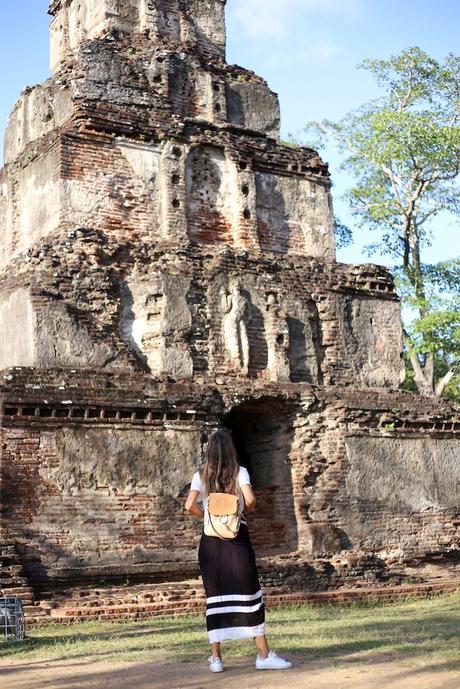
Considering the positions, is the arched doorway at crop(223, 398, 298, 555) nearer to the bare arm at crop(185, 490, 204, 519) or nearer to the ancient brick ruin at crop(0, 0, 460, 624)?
the ancient brick ruin at crop(0, 0, 460, 624)

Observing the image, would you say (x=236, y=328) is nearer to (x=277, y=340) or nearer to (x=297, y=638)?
(x=277, y=340)

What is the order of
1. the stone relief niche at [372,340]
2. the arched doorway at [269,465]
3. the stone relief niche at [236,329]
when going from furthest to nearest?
the stone relief niche at [372,340] < the stone relief niche at [236,329] < the arched doorway at [269,465]

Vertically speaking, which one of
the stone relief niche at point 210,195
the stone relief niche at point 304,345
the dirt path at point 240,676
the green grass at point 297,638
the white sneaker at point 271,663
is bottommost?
the green grass at point 297,638

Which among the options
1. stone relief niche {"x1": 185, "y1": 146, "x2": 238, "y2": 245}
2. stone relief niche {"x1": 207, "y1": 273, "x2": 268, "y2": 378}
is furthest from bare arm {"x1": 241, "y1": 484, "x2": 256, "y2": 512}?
stone relief niche {"x1": 185, "y1": 146, "x2": 238, "y2": 245}

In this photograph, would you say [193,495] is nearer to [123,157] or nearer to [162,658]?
[162,658]

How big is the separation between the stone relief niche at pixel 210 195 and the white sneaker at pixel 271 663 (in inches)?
448

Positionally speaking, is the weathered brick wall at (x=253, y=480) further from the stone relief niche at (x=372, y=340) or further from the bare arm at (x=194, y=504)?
the bare arm at (x=194, y=504)

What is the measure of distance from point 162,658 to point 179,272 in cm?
937

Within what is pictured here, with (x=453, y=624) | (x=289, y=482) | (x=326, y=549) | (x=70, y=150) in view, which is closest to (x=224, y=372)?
(x=289, y=482)

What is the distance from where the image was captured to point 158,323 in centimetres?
1566

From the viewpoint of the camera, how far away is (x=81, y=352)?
1499 cm

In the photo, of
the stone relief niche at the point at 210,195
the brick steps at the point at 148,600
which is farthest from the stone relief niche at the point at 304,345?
the brick steps at the point at 148,600

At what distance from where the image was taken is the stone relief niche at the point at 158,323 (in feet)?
51.0

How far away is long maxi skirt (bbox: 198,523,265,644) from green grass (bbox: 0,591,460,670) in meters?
0.70
